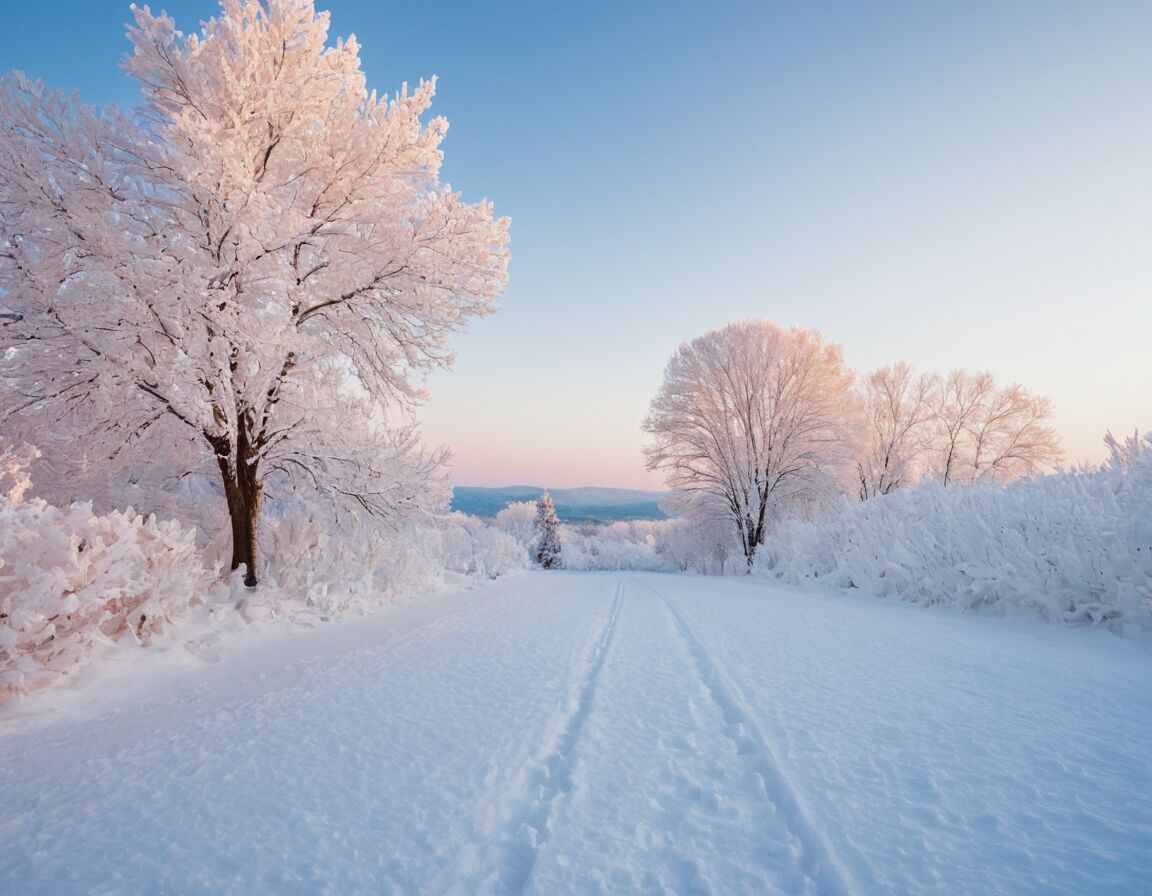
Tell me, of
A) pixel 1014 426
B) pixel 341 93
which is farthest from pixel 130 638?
pixel 1014 426

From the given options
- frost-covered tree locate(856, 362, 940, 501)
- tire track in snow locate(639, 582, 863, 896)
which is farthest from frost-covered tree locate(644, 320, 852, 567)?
tire track in snow locate(639, 582, 863, 896)

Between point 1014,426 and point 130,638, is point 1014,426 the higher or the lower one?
the higher one

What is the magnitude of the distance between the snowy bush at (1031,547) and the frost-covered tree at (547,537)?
112 ft

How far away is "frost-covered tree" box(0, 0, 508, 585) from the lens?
5.01 metres

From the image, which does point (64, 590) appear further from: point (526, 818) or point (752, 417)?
point (752, 417)

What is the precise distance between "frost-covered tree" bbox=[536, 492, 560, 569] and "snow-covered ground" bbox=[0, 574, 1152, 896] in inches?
1514

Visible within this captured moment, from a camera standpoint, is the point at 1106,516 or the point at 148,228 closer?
the point at 1106,516

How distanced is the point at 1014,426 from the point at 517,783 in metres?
31.7

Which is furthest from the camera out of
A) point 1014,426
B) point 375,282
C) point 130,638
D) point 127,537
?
point 1014,426

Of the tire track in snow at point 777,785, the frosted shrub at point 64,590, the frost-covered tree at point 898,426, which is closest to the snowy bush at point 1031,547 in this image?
the tire track in snow at point 777,785

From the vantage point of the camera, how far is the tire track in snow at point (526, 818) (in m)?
1.41

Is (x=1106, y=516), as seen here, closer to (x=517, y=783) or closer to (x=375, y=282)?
(x=517, y=783)

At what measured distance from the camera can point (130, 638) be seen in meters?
4.12

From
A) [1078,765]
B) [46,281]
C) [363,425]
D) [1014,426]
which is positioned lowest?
[1078,765]
